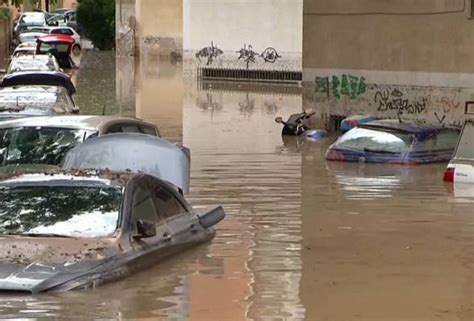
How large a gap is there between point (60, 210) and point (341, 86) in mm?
22994

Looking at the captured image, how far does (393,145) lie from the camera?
24.5m

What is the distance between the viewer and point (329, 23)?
33406 millimetres

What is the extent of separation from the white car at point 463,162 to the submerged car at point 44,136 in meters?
7.21

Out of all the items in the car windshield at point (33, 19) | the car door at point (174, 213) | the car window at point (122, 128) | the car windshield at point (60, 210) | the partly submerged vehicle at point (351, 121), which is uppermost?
the car windshield at point (33, 19)

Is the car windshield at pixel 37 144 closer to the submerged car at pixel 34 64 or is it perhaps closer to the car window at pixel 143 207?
the car window at pixel 143 207

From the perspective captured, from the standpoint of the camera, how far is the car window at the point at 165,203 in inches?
464

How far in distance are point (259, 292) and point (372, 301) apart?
1025 mm

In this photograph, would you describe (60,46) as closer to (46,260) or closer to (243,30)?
(243,30)

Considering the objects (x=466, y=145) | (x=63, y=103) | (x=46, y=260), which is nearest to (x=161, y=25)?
(x=63, y=103)

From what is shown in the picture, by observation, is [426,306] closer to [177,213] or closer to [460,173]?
[177,213]

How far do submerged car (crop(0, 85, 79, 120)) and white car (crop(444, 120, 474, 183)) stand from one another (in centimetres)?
718

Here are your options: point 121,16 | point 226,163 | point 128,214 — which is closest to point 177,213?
point 128,214

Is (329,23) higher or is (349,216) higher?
(329,23)

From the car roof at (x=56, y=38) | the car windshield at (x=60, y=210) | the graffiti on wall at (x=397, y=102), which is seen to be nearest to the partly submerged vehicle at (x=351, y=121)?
the graffiti on wall at (x=397, y=102)
